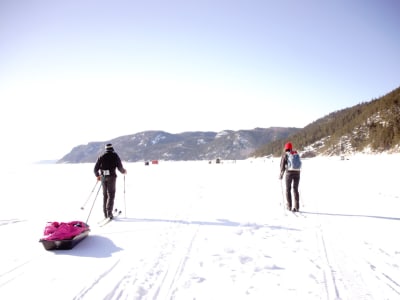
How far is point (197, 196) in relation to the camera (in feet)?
41.4

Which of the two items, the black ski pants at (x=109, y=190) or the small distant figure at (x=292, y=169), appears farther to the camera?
the small distant figure at (x=292, y=169)

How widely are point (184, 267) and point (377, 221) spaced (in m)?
6.61

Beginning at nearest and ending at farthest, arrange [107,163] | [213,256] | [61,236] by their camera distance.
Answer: [213,256], [61,236], [107,163]

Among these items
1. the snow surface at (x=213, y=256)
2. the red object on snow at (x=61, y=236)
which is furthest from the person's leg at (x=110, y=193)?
the red object on snow at (x=61, y=236)

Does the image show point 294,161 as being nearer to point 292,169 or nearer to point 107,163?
point 292,169

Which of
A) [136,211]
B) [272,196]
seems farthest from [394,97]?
[136,211]

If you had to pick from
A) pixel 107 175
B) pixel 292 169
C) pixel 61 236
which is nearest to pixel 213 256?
pixel 61 236

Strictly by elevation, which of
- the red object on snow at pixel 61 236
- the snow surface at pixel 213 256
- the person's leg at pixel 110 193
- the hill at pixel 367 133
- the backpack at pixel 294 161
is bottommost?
the snow surface at pixel 213 256

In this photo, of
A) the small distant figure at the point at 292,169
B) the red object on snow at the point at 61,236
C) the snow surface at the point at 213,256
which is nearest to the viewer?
the snow surface at the point at 213,256

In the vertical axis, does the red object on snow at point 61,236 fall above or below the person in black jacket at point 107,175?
below

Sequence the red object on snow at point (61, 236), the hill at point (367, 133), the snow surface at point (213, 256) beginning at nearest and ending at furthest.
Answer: the snow surface at point (213, 256)
the red object on snow at point (61, 236)
the hill at point (367, 133)

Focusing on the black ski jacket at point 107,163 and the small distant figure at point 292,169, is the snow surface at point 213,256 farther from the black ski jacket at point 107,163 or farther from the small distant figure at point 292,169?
the black ski jacket at point 107,163

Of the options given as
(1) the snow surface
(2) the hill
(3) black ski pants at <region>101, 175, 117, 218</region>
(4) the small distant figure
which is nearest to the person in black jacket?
(3) black ski pants at <region>101, 175, 117, 218</region>

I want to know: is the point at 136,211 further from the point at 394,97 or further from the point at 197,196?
the point at 394,97
